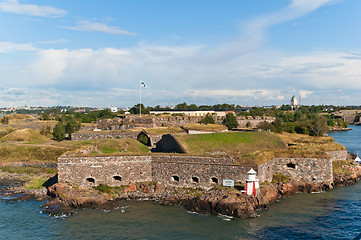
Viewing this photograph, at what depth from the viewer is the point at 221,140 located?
114 feet

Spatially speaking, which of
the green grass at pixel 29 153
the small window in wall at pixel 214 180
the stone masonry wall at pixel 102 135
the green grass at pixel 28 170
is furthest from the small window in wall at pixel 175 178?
the stone masonry wall at pixel 102 135

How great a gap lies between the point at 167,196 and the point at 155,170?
10.4ft

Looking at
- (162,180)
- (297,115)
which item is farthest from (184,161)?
(297,115)

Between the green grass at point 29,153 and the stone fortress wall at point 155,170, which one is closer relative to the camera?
the stone fortress wall at point 155,170

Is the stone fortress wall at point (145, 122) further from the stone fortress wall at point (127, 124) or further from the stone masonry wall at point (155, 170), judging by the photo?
the stone masonry wall at point (155, 170)

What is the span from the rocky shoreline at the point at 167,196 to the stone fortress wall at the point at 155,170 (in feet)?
3.04

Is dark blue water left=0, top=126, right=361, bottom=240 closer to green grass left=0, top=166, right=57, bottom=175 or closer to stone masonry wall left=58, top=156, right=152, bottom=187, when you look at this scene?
stone masonry wall left=58, top=156, right=152, bottom=187

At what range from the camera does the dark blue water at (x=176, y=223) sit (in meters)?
20.4

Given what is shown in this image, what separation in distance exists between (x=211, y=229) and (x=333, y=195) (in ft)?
48.2

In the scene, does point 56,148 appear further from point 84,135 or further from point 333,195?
point 333,195

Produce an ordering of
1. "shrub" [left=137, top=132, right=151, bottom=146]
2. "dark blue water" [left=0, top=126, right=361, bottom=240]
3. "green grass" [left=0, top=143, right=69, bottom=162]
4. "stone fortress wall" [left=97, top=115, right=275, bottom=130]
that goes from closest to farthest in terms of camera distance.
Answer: "dark blue water" [left=0, top=126, right=361, bottom=240] → "green grass" [left=0, top=143, right=69, bottom=162] → "shrub" [left=137, top=132, right=151, bottom=146] → "stone fortress wall" [left=97, top=115, right=275, bottom=130]

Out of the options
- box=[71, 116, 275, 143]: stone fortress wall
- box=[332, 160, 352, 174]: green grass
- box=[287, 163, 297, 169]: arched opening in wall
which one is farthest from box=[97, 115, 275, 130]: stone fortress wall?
box=[332, 160, 352, 174]: green grass

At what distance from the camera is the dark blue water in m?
20.4

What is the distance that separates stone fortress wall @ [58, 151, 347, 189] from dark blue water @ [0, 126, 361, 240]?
344 centimetres
